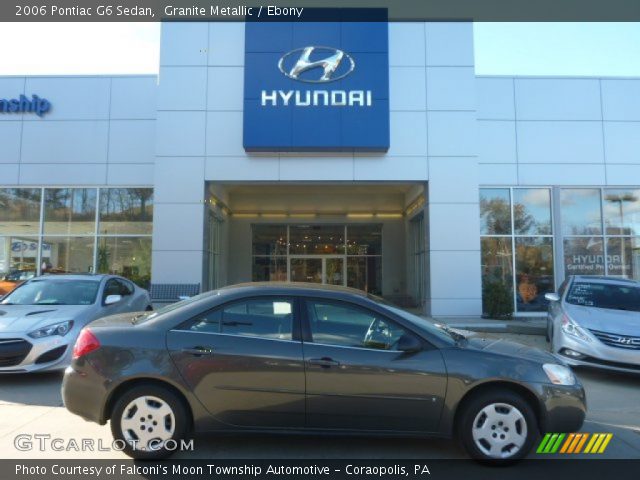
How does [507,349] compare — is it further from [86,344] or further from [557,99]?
[557,99]

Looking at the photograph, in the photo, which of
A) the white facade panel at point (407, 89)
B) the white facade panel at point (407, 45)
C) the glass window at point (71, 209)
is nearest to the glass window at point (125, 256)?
the glass window at point (71, 209)

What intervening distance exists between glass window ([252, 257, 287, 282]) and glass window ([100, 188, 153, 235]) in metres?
5.41

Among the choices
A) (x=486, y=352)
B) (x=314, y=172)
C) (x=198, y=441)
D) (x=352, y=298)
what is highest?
(x=314, y=172)

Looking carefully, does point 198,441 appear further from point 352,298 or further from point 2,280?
point 2,280

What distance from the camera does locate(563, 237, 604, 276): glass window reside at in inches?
619

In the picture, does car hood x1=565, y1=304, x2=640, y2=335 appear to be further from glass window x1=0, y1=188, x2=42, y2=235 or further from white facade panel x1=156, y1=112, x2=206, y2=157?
glass window x1=0, y1=188, x2=42, y2=235

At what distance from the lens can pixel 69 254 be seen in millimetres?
16250

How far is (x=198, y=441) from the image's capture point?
182 inches

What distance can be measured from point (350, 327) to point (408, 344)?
0.51 m

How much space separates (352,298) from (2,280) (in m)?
15.1

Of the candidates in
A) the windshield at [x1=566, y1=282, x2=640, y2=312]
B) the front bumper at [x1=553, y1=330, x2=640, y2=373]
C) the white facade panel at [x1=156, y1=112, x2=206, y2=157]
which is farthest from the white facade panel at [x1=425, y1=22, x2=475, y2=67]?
the front bumper at [x1=553, y1=330, x2=640, y2=373]

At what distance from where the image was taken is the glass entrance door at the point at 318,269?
68.4 ft

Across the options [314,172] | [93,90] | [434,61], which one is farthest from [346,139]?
[93,90]

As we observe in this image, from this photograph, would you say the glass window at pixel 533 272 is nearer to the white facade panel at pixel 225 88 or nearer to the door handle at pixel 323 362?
the white facade panel at pixel 225 88
